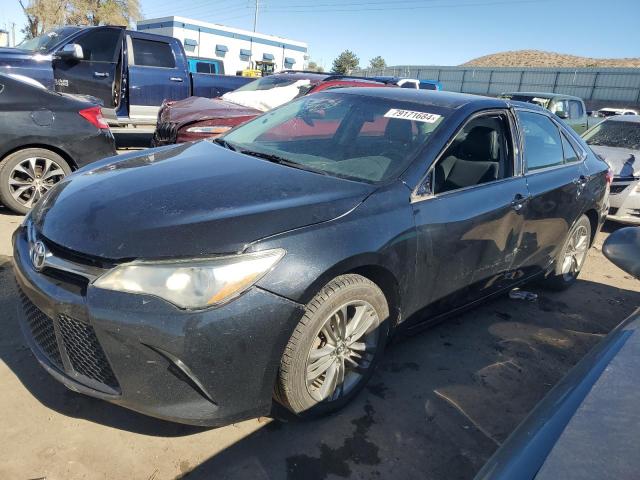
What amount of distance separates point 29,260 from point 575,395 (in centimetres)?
230

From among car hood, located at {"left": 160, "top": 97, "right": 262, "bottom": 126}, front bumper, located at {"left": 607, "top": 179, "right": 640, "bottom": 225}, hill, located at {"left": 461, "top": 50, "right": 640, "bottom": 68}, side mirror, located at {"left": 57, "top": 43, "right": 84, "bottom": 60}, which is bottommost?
front bumper, located at {"left": 607, "top": 179, "right": 640, "bottom": 225}

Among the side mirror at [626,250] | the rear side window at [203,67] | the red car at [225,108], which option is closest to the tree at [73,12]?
the rear side window at [203,67]

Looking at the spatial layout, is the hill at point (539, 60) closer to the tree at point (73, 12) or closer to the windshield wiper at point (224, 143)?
the tree at point (73, 12)

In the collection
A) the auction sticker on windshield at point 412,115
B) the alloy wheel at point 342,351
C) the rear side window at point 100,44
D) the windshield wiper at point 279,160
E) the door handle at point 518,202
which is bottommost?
the alloy wheel at point 342,351

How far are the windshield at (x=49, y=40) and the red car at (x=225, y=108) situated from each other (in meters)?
2.85

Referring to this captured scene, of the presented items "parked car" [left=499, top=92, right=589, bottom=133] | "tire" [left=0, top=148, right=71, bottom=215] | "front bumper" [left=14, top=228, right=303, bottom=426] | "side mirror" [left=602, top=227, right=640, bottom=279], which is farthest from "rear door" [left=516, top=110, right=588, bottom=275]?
"parked car" [left=499, top=92, right=589, bottom=133]

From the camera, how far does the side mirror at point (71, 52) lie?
7691 mm

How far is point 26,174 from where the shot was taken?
4984mm

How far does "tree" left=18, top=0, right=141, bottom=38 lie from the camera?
104ft

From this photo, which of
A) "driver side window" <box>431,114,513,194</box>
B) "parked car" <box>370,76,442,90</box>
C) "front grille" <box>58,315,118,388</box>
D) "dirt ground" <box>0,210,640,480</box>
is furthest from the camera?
"parked car" <box>370,76,442,90</box>

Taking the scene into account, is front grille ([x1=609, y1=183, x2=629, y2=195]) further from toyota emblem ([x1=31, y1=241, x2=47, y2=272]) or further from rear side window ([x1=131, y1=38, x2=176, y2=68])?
rear side window ([x1=131, y1=38, x2=176, y2=68])

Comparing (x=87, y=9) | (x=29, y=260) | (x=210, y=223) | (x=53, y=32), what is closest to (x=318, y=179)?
(x=210, y=223)

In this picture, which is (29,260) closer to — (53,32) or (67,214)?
(67,214)

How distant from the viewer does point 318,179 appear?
2613mm
